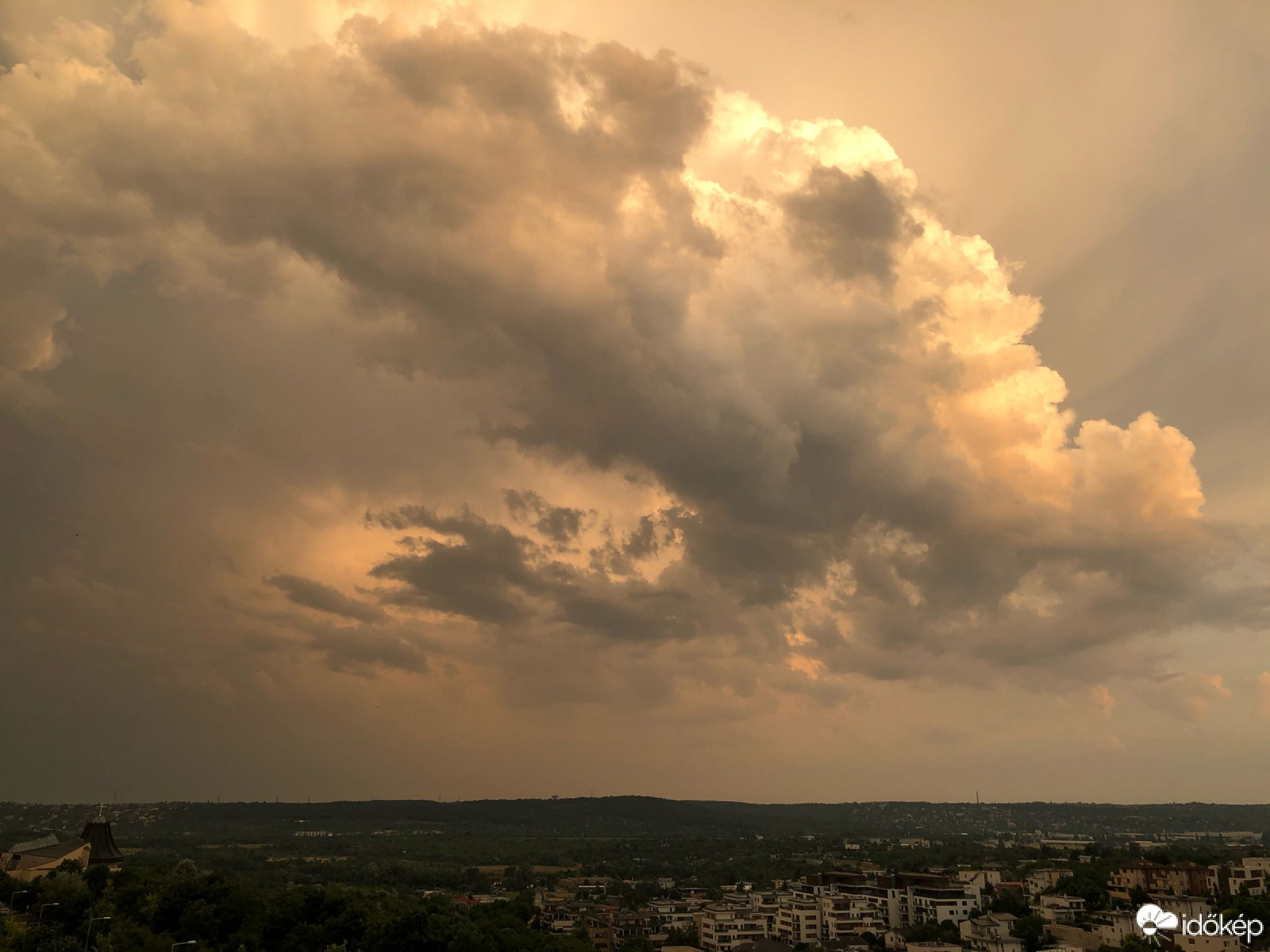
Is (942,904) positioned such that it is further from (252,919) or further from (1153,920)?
(252,919)

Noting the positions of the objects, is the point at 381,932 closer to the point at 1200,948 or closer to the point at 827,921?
the point at 827,921

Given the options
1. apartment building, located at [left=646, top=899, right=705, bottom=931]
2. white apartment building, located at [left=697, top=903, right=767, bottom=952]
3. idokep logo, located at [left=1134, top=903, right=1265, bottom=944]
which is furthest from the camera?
apartment building, located at [left=646, top=899, right=705, bottom=931]

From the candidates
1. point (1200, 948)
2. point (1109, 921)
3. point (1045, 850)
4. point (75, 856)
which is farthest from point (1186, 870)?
point (75, 856)

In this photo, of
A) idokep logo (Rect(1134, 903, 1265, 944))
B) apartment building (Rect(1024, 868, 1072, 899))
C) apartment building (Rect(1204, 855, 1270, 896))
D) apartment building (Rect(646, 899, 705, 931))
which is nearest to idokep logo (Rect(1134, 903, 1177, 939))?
idokep logo (Rect(1134, 903, 1265, 944))

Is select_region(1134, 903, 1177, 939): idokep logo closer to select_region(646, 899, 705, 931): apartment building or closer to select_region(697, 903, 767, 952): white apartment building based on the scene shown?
select_region(697, 903, 767, 952): white apartment building

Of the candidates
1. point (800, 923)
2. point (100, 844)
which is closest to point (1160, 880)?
point (800, 923)

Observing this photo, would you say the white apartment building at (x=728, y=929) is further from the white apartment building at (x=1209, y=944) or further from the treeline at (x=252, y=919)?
the white apartment building at (x=1209, y=944)

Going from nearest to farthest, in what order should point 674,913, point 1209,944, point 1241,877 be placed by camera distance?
point 1209,944 → point 1241,877 → point 674,913
